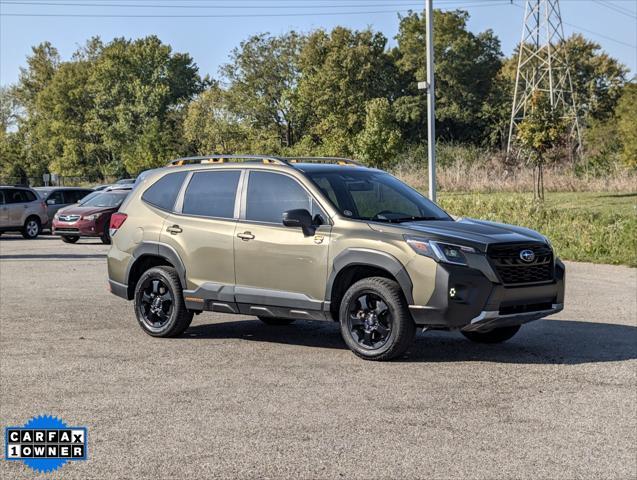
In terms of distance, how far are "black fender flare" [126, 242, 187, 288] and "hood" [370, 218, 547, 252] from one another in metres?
2.31

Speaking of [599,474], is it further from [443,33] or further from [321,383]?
[443,33]

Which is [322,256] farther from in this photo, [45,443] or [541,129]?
[541,129]

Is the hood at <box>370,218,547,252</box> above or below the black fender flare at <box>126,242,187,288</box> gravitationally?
above

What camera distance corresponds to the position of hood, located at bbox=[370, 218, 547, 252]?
27.9ft

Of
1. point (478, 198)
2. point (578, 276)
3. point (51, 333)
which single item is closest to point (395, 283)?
point (51, 333)

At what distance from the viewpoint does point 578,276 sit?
53.4 ft

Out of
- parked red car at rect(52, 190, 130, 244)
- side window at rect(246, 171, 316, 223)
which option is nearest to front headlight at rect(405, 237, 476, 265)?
side window at rect(246, 171, 316, 223)

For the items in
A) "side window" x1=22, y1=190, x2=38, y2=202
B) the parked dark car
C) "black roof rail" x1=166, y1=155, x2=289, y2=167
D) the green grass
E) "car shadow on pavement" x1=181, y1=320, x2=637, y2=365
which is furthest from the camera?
the parked dark car

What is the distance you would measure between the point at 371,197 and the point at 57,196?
84.3 feet

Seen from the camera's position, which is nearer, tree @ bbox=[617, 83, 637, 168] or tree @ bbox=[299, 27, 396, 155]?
tree @ bbox=[617, 83, 637, 168]

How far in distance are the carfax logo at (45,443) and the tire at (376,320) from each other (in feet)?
9.91

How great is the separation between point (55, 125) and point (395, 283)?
10340 centimetres

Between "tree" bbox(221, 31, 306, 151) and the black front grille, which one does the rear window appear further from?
"tree" bbox(221, 31, 306, 151)

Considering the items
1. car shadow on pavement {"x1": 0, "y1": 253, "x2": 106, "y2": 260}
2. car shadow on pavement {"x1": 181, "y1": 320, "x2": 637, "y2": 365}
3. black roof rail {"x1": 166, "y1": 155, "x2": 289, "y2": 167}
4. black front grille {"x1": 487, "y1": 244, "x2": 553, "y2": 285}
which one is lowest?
car shadow on pavement {"x1": 181, "y1": 320, "x2": 637, "y2": 365}
